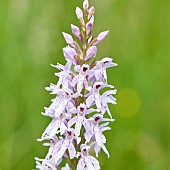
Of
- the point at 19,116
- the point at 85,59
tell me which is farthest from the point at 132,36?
the point at 85,59

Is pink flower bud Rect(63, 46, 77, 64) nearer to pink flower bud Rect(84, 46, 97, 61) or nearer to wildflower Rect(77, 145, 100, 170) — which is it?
pink flower bud Rect(84, 46, 97, 61)

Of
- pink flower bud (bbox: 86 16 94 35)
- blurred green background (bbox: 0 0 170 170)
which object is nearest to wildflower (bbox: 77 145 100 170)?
pink flower bud (bbox: 86 16 94 35)

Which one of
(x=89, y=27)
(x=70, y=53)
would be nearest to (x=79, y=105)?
(x=70, y=53)

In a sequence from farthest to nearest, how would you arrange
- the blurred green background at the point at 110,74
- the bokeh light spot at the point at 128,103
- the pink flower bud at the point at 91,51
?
the bokeh light spot at the point at 128,103
the blurred green background at the point at 110,74
the pink flower bud at the point at 91,51

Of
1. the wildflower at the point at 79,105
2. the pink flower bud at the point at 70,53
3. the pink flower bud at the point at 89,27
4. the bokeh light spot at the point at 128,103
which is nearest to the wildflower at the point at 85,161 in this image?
the wildflower at the point at 79,105

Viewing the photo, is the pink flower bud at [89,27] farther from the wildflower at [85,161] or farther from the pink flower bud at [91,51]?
the wildflower at [85,161]

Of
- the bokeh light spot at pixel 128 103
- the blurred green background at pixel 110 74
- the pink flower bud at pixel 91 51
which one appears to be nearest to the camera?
the pink flower bud at pixel 91 51

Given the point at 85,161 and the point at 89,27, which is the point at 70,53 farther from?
the point at 85,161

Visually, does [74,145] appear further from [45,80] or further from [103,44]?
[103,44]

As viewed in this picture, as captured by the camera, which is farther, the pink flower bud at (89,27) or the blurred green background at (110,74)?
the blurred green background at (110,74)
